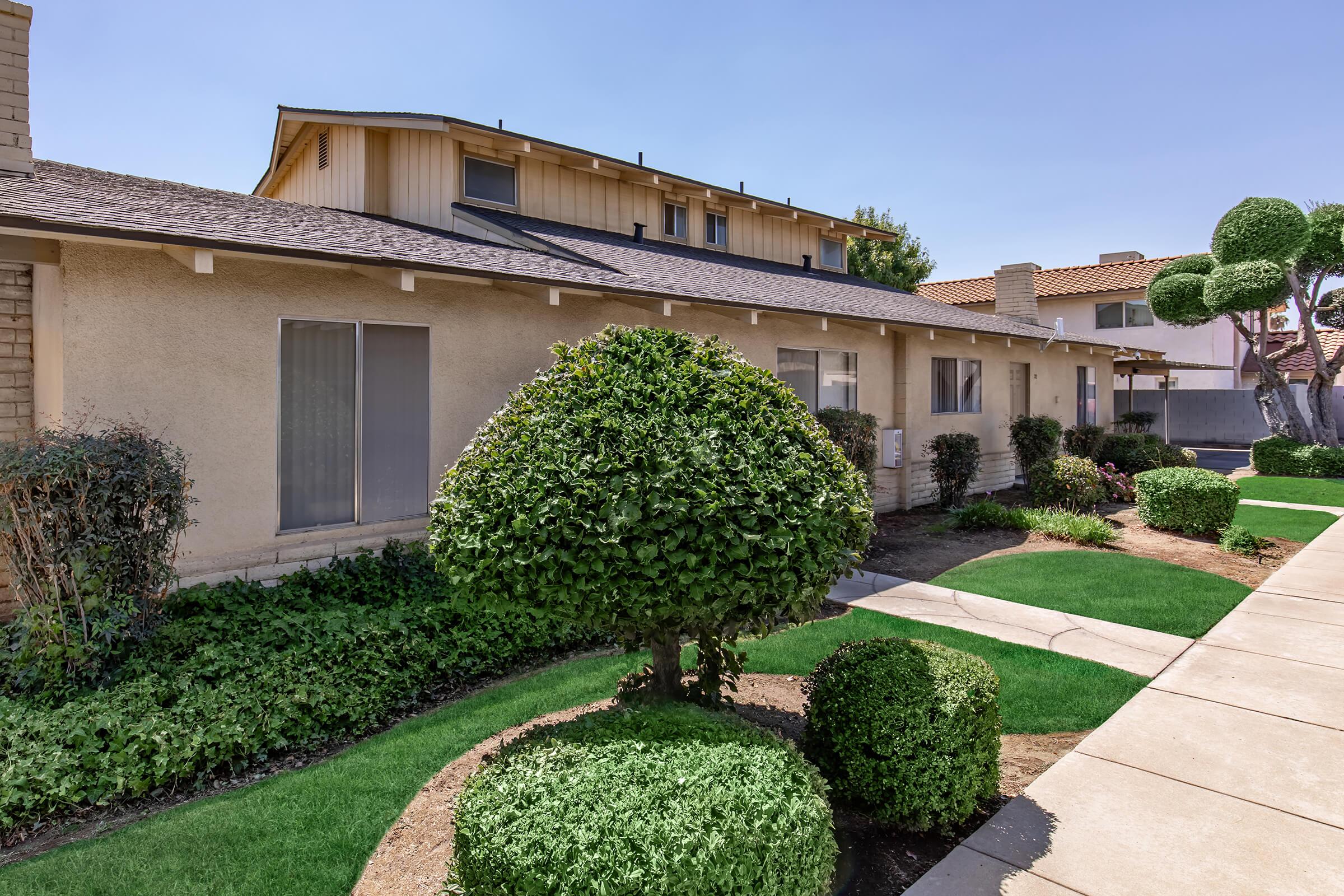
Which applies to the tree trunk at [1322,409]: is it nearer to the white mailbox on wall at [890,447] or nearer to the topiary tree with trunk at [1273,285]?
the topiary tree with trunk at [1273,285]

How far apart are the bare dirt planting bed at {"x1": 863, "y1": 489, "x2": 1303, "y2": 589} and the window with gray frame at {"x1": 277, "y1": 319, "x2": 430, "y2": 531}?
18.6 feet

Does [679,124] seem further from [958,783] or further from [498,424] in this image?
[958,783]

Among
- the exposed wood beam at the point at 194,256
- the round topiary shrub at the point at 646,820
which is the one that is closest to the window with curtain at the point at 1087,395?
the round topiary shrub at the point at 646,820

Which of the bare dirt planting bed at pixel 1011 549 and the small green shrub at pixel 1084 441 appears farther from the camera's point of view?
the small green shrub at pixel 1084 441

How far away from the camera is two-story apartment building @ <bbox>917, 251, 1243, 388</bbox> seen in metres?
27.9

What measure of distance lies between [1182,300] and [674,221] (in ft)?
51.1

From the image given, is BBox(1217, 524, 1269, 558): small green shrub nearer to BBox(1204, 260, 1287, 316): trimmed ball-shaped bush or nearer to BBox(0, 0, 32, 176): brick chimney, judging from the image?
BBox(1204, 260, 1287, 316): trimmed ball-shaped bush

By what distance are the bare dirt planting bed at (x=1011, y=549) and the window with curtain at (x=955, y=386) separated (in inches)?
119

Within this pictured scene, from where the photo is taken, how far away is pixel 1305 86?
41.7 feet

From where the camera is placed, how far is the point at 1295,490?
16.1 m

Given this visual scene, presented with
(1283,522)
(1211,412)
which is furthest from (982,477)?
(1211,412)

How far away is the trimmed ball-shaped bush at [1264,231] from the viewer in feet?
61.0

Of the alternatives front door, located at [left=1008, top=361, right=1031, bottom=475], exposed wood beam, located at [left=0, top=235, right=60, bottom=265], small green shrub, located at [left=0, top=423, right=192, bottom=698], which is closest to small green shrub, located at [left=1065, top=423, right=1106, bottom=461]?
front door, located at [left=1008, top=361, right=1031, bottom=475]

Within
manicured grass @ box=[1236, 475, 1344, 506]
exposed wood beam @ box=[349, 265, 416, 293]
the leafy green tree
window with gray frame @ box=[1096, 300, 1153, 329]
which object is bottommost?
manicured grass @ box=[1236, 475, 1344, 506]
